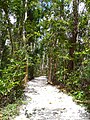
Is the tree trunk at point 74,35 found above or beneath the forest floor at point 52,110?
above

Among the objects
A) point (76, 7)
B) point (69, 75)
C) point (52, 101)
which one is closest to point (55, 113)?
point (52, 101)

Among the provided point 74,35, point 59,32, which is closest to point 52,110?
point 74,35

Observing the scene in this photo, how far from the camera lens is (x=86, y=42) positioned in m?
17.1

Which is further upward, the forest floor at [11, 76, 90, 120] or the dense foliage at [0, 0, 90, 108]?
the dense foliage at [0, 0, 90, 108]

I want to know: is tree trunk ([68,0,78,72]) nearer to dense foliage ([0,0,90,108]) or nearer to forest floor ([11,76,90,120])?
dense foliage ([0,0,90,108])

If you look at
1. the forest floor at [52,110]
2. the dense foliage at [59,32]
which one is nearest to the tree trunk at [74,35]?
the dense foliage at [59,32]

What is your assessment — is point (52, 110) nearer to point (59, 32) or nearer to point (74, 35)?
point (74, 35)

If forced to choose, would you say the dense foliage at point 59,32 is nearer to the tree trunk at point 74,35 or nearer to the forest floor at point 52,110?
the tree trunk at point 74,35

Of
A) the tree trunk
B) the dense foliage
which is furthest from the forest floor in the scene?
the tree trunk

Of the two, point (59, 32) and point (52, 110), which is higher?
point (59, 32)

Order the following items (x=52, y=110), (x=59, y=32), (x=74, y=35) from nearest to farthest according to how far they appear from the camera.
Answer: (x=52, y=110) → (x=74, y=35) → (x=59, y=32)

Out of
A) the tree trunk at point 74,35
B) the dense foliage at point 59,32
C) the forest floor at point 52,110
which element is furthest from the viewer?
the tree trunk at point 74,35

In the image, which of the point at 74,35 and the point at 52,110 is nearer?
the point at 52,110

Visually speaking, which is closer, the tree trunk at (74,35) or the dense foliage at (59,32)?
the dense foliage at (59,32)
